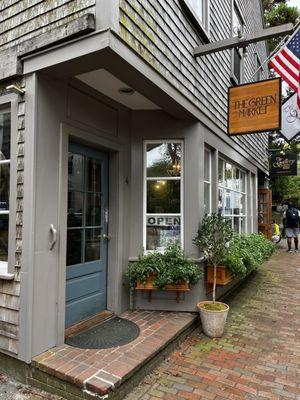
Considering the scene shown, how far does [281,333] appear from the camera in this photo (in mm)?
4332

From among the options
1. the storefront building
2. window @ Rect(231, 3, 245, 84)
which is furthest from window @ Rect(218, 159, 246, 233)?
window @ Rect(231, 3, 245, 84)

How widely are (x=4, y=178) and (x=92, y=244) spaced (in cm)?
132

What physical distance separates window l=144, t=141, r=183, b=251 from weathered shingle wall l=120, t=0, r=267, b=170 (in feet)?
2.85

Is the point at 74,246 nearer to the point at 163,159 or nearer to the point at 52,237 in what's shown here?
the point at 52,237

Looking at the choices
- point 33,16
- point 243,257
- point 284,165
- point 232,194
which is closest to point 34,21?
point 33,16

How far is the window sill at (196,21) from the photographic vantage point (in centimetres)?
432

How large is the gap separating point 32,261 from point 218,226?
236 cm

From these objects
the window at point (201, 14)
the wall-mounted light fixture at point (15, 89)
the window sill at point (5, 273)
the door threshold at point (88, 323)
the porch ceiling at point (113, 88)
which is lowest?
the door threshold at point (88, 323)

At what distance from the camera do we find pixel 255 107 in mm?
5055

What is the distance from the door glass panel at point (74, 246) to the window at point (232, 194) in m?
3.00

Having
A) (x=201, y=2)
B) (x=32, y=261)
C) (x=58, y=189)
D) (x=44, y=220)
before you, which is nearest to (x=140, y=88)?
(x=58, y=189)

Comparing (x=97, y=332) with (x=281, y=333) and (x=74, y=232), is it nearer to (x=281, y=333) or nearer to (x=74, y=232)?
(x=74, y=232)

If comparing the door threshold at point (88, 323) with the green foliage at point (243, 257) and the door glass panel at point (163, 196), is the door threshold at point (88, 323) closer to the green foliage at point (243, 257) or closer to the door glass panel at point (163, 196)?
the door glass panel at point (163, 196)

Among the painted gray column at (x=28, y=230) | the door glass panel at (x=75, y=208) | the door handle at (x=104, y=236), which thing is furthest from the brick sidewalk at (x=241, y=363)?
the door glass panel at (x=75, y=208)
